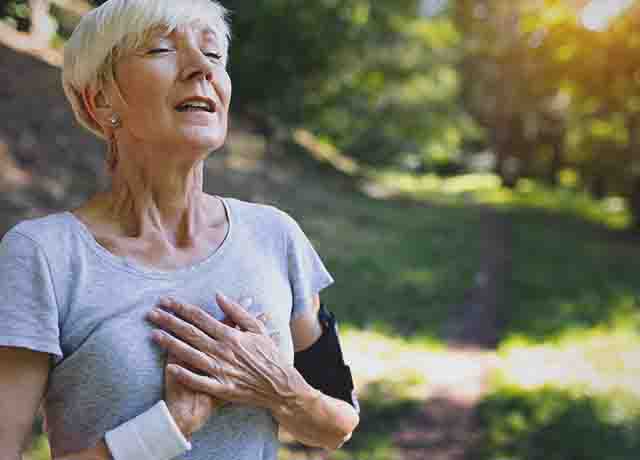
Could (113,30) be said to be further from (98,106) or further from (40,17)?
(40,17)

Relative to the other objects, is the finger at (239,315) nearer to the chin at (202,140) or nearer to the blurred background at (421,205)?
the chin at (202,140)

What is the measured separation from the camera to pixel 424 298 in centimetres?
877

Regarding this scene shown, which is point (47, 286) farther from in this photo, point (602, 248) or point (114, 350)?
point (602, 248)

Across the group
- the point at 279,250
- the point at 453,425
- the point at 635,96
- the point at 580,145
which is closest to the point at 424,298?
the point at 453,425

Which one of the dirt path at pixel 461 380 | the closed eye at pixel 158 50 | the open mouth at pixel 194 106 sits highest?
the closed eye at pixel 158 50

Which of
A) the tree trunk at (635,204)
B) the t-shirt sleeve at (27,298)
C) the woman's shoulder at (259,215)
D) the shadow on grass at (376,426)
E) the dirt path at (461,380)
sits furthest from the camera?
the tree trunk at (635,204)

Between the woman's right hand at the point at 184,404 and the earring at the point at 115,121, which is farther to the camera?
the earring at the point at 115,121

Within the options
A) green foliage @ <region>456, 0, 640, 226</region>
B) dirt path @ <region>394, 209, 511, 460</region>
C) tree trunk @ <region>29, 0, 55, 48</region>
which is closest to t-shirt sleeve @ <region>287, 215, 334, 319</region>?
tree trunk @ <region>29, 0, 55, 48</region>

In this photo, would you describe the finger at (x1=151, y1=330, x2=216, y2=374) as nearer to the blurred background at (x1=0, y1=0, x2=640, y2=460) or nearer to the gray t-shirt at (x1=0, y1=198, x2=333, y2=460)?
the gray t-shirt at (x1=0, y1=198, x2=333, y2=460)

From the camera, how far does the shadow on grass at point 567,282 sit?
313 inches

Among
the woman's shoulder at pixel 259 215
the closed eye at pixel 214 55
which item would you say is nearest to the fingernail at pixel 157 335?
the woman's shoulder at pixel 259 215

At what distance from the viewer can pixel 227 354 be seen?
4.89 ft

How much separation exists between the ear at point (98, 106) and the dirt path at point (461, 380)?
12.9 ft

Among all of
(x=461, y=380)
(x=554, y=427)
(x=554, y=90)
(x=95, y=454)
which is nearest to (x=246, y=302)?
(x=95, y=454)
